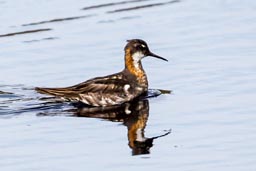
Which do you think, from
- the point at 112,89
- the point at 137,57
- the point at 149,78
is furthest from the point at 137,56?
the point at 112,89

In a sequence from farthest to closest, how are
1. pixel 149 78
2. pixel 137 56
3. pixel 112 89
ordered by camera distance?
pixel 149 78, pixel 137 56, pixel 112 89

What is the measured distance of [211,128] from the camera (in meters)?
17.3

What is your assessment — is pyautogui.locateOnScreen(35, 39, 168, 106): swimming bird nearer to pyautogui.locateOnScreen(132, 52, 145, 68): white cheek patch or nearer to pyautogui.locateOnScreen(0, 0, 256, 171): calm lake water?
pyautogui.locateOnScreen(132, 52, 145, 68): white cheek patch

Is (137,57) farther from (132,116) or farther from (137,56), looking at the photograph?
(132,116)

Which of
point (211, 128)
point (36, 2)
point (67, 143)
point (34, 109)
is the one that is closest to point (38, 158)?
point (67, 143)

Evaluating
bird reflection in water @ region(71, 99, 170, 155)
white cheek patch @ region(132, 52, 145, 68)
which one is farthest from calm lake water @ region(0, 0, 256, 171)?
white cheek patch @ region(132, 52, 145, 68)

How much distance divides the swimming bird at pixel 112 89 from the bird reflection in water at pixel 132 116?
27 centimetres

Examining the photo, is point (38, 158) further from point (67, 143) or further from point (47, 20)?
point (47, 20)

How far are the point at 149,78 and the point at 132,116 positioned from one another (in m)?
2.68

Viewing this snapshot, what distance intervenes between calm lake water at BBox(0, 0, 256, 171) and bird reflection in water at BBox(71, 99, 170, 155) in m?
0.03

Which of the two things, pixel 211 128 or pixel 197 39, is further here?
pixel 197 39

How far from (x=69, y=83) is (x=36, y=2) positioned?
783cm

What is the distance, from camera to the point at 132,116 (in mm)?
19266

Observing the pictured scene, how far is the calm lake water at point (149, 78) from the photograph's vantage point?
Answer: 52.4 feet
